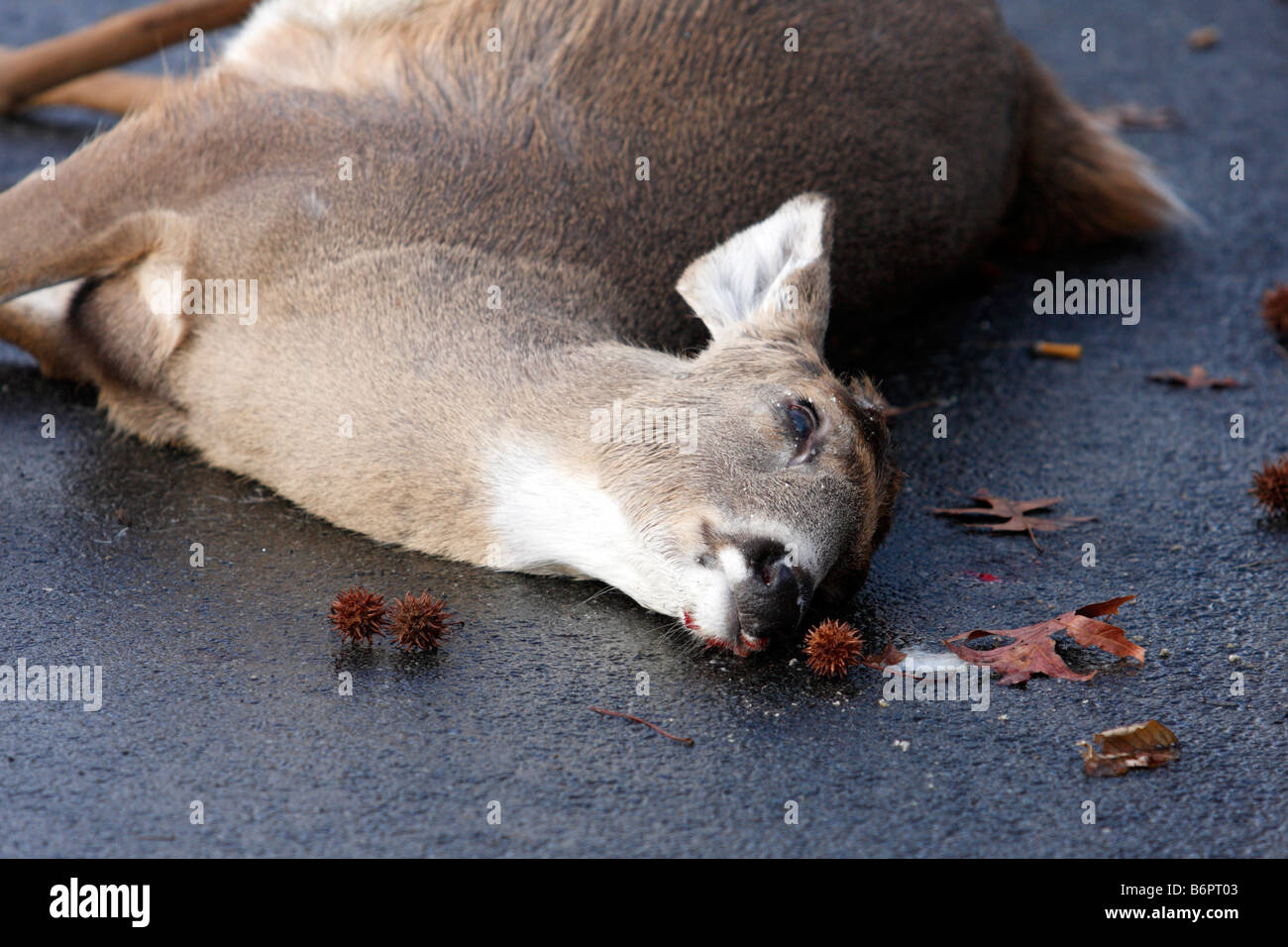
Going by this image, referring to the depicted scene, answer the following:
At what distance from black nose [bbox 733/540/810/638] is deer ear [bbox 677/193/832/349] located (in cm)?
104

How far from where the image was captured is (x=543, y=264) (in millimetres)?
Result: 5176

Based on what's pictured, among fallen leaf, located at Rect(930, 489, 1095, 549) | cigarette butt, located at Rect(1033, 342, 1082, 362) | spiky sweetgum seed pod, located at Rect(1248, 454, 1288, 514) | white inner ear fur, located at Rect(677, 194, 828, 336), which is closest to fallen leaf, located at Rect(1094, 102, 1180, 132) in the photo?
cigarette butt, located at Rect(1033, 342, 1082, 362)

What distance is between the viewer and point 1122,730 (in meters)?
4.07

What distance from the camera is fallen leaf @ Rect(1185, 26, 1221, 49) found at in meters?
10.3

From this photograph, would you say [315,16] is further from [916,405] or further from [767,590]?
[767,590]

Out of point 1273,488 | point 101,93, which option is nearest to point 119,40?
point 101,93

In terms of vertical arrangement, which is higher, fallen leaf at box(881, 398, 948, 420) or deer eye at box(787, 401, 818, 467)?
fallen leaf at box(881, 398, 948, 420)

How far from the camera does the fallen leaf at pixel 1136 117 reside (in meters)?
9.16

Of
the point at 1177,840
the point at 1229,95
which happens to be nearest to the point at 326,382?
the point at 1177,840

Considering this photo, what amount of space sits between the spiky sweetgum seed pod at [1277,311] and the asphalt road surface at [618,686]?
72 centimetres

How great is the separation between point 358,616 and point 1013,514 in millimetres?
2411

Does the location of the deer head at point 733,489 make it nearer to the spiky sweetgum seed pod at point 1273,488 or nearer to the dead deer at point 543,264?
the dead deer at point 543,264

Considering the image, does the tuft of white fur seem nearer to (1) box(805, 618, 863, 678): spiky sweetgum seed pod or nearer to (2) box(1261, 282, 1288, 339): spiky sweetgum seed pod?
(1) box(805, 618, 863, 678): spiky sweetgum seed pod

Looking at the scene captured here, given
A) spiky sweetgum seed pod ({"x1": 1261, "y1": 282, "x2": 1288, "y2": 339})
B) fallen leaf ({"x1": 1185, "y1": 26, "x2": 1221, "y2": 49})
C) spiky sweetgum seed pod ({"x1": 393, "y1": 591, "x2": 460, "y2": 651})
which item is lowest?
spiky sweetgum seed pod ({"x1": 393, "y1": 591, "x2": 460, "y2": 651})
